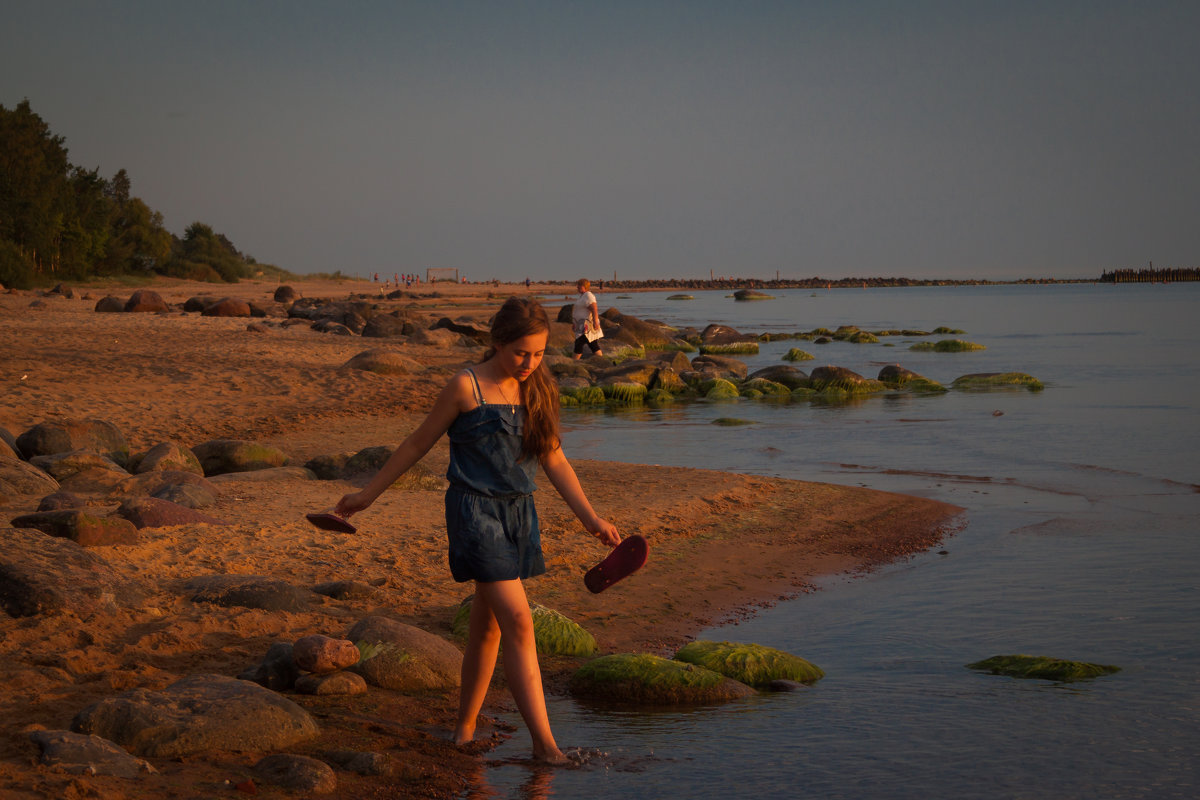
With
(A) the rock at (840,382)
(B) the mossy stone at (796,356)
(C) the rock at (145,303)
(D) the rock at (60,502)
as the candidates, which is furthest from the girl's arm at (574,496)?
(C) the rock at (145,303)

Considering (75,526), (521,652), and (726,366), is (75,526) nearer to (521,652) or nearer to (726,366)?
(521,652)

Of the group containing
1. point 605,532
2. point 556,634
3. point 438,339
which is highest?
point 605,532

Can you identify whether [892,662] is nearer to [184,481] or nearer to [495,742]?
[495,742]

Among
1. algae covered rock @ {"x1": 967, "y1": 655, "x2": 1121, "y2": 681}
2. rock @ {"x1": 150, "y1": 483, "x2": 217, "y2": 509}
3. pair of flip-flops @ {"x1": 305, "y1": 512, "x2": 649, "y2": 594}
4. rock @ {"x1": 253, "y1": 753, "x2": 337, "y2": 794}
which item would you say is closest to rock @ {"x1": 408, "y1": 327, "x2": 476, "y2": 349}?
rock @ {"x1": 150, "y1": 483, "x2": 217, "y2": 509}

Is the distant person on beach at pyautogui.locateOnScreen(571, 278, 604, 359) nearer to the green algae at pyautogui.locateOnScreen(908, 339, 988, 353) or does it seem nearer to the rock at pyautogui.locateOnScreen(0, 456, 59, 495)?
the rock at pyautogui.locateOnScreen(0, 456, 59, 495)

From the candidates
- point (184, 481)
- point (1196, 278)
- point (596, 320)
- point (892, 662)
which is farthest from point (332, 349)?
point (1196, 278)

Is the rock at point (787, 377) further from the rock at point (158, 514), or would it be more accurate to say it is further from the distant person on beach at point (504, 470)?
the distant person on beach at point (504, 470)

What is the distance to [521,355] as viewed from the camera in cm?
435

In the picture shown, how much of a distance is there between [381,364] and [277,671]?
16037 millimetres

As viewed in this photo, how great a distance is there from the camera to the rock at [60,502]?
7.61 meters

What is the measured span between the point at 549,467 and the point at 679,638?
2769 mm

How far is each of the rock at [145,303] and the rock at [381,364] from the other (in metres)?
17.2

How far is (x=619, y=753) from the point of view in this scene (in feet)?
16.1

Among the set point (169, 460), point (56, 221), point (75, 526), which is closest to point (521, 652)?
point (75, 526)
